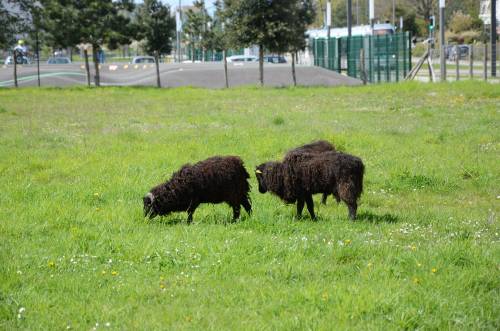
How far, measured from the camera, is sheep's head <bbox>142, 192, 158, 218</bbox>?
976 centimetres

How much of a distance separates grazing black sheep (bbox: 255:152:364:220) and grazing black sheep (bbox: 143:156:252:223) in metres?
0.50

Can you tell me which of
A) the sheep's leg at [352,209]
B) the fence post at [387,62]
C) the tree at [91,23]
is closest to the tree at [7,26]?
the tree at [91,23]

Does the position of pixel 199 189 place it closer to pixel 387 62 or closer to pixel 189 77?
pixel 387 62

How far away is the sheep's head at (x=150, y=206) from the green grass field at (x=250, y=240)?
0.64ft

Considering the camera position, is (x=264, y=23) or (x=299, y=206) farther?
(x=264, y=23)

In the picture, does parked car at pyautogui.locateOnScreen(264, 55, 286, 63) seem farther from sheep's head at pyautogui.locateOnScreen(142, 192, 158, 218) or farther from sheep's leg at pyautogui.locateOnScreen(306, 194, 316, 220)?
sheep's head at pyautogui.locateOnScreen(142, 192, 158, 218)

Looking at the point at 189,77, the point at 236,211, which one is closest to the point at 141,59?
the point at 189,77

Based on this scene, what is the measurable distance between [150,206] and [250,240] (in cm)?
214

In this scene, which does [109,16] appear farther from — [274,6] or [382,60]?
[382,60]

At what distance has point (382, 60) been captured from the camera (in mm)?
42375

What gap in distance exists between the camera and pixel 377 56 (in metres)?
42.7

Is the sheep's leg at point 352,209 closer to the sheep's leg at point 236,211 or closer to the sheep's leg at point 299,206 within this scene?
the sheep's leg at point 299,206

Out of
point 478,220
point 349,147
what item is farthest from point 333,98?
point 478,220

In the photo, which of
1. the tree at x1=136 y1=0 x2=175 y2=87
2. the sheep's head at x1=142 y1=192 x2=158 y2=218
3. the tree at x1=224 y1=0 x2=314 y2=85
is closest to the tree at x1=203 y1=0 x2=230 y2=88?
the tree at x1=224 y1=0 x2=314 y2=85
